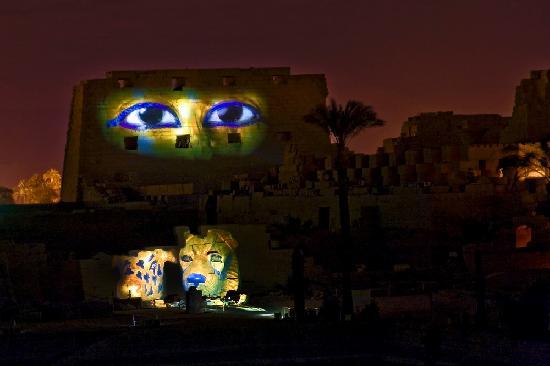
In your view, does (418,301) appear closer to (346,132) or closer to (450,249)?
(346,132)

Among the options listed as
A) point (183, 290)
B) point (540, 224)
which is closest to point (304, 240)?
point (183, 290)

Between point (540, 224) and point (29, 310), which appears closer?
point (29, 310)

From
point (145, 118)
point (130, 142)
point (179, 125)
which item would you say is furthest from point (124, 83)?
point (179, 125)

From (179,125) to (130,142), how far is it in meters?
2.00

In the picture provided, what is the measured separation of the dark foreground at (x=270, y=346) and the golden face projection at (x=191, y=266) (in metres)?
8.21

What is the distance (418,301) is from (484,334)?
6.73 m

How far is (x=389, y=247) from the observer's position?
2764cm

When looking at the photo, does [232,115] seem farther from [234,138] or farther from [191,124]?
[191,124]

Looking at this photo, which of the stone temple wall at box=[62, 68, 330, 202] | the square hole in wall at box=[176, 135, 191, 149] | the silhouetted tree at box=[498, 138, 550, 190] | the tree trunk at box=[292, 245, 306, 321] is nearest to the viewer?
the tree trunk at box=[292, 245, 306, 321]

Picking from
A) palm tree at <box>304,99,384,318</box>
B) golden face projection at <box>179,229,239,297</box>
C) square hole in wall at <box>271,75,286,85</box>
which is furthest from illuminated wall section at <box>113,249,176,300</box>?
square hole in wall at <box>271,75,286,85</box>

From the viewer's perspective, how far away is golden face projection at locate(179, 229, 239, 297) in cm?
2448

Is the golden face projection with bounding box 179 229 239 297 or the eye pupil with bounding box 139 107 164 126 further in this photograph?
the eye pupil with bounding box 139 107 164 126

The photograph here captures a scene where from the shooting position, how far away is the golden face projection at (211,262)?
24.5 m

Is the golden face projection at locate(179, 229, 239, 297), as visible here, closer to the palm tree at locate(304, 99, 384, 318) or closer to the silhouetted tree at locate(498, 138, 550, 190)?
the palm tree at locate(304, 99, 384, 318)
